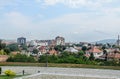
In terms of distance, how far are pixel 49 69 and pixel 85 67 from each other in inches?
87.3

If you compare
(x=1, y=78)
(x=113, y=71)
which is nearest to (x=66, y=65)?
(x=113, y=71)

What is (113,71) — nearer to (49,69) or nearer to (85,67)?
(85,67)

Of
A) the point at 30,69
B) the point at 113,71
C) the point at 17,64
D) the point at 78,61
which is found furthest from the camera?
the point at 78,61

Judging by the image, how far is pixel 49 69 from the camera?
1755 centimetres

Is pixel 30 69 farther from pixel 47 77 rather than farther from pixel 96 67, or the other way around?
pixel 47 77

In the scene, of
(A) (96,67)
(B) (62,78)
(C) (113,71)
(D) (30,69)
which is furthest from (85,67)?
(B) (62,78)

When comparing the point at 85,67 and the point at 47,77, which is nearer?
the point at 47,77

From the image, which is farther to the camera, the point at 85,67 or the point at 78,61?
the point at 78,61

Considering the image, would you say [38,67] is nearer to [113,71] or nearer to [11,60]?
[11,60]

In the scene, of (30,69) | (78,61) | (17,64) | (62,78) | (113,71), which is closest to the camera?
(62,78)

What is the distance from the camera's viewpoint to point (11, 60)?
822 inches

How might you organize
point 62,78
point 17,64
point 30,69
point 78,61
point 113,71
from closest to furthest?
point 62,78
point 113,71
point 30,69
point 17,64
point 78,61

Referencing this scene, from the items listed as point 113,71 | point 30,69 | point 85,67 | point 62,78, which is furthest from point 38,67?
point 62,78

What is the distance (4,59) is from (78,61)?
5269 millimetres
